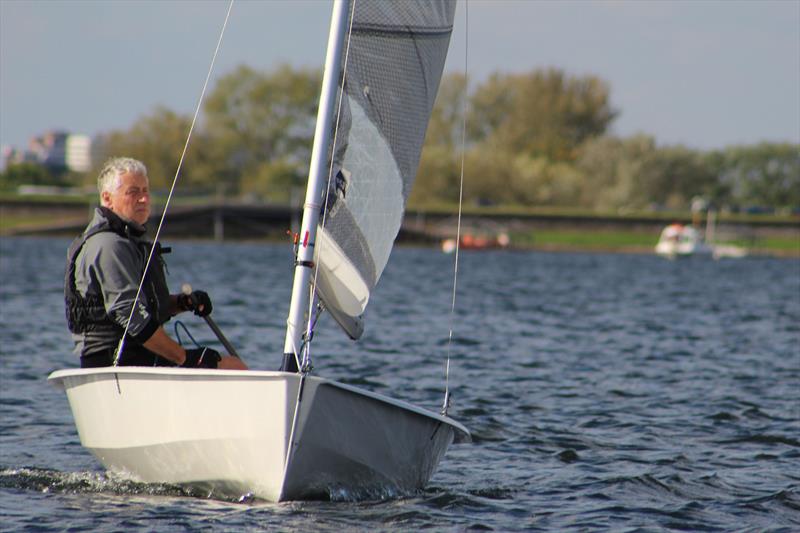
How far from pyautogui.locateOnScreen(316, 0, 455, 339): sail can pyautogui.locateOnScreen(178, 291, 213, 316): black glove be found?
2.73 ft

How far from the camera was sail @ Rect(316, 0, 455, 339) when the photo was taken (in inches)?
332

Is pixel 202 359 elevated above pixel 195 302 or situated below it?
below

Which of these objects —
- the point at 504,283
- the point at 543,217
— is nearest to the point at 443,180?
the point at 543,217

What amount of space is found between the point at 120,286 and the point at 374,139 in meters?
1.90

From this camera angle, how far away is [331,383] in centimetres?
770

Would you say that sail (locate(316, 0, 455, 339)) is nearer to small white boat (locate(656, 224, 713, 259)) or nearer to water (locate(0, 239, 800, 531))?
water (locate(0, 239, 800, 531))

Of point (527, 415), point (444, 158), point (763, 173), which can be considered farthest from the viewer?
point (763, 173)

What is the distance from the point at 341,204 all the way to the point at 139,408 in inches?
69.6

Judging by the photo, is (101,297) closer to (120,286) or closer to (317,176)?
(120,286)

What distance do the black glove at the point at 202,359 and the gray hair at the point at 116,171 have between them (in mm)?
1169

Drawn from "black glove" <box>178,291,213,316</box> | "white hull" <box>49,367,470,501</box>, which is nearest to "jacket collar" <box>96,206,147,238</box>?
"black glove" <box>178,291,213,316</box>

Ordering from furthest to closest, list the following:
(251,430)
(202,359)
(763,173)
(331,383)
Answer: (763,173) → (202,359) → (251,430) → (331,383)

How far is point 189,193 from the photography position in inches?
3725

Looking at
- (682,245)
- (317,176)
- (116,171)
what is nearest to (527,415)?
(317,176)
